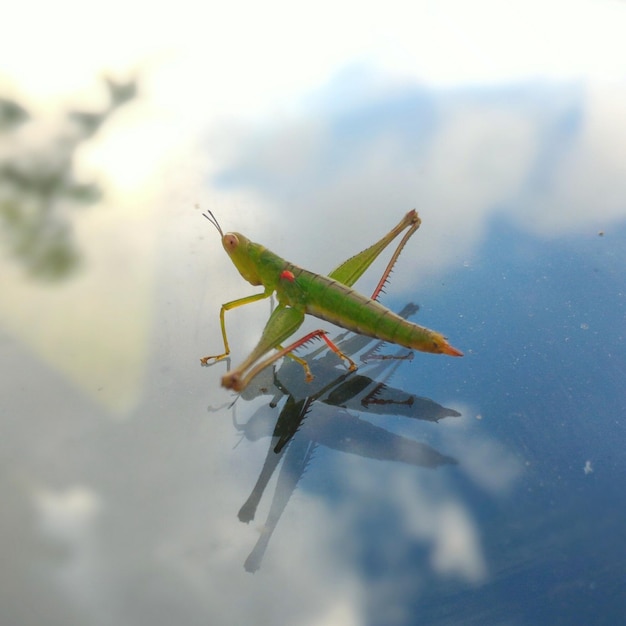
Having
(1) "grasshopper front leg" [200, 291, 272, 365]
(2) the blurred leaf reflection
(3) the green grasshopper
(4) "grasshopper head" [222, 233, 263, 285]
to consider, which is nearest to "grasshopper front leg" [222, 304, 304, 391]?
(3) the green grasshopper

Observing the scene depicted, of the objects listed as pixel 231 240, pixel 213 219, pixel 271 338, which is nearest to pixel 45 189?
pixel 213 219

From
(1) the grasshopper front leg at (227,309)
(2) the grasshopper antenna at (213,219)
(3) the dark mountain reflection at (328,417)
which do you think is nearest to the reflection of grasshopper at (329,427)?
(3) the dark mountain reflection at (328,417)

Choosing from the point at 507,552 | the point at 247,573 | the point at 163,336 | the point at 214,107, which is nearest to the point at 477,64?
the point at 214,107

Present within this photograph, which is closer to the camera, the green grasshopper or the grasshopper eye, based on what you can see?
the green grasshopper

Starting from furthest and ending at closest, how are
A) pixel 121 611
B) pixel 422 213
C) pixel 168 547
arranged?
pixel 422 213, pixel 168 547, pixel 121 611

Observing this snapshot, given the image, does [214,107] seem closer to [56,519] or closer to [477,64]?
[477,64]

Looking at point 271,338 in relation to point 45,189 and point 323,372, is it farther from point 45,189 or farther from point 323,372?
point 45,189

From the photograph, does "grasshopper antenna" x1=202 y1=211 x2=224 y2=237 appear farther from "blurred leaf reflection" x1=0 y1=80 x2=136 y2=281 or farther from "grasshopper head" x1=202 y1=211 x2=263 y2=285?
"blurred leaf reflection" x1=0 y1=80 x2=136 y2=281
